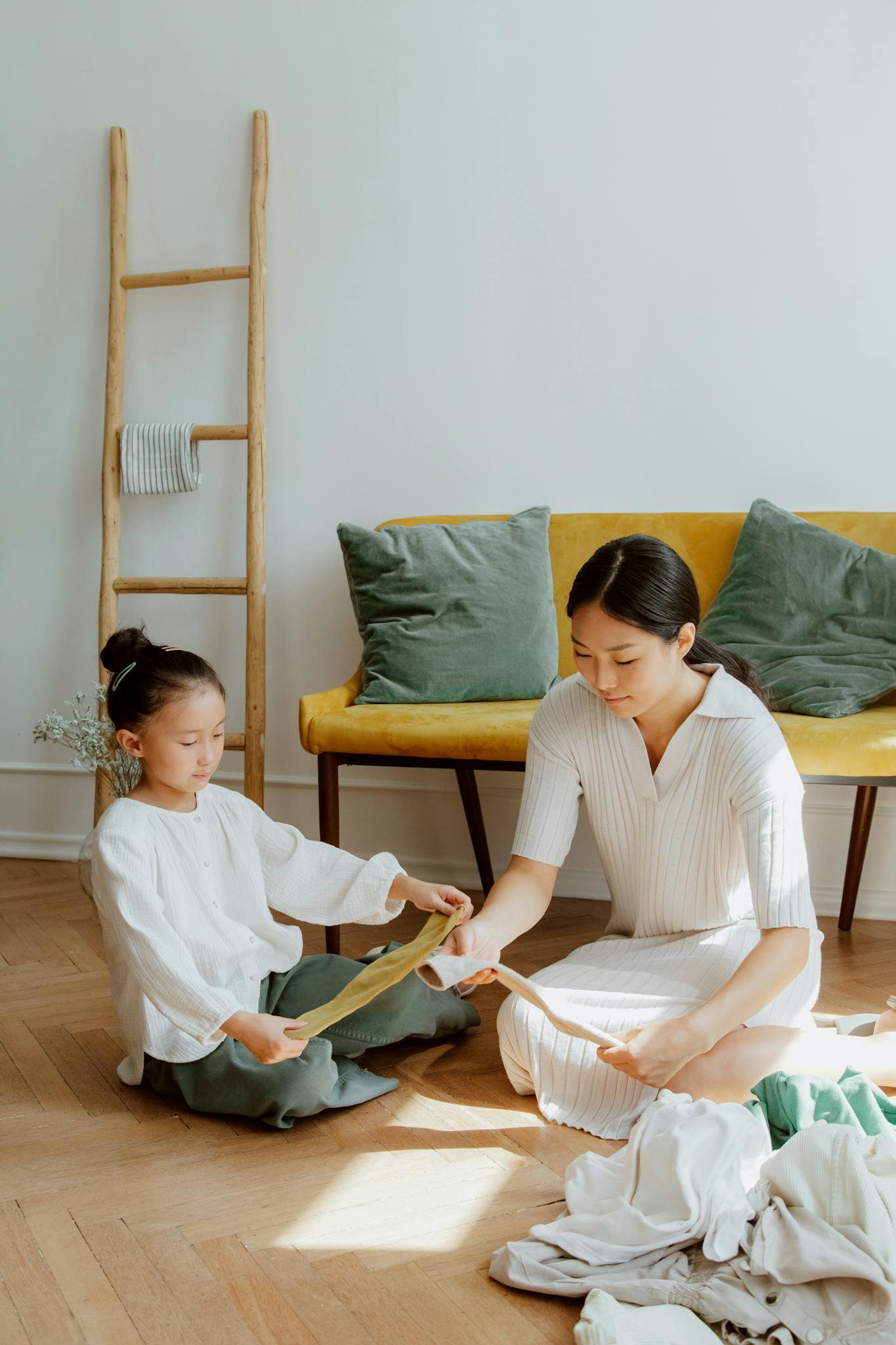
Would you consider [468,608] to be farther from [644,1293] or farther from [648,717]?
[644,1293]

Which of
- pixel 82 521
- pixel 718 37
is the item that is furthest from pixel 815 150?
pixel 82 521

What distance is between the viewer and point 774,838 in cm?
164

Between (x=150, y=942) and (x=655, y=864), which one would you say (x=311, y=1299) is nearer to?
(x=150, y=942)

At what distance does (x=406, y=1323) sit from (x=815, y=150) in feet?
8.66

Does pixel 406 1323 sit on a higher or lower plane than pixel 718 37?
lower

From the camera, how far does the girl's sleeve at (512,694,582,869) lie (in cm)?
184

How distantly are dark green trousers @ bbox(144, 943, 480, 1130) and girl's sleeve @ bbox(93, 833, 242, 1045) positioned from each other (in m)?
0.08

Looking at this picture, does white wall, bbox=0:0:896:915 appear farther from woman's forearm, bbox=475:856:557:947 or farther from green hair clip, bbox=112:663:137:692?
green hair clip, bbox=112:663:137:692

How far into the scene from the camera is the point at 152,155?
326 centimetres

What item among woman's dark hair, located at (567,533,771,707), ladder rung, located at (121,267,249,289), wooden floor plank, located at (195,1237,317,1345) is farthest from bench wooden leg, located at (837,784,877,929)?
ladder rung, located at (121,267,249,289)

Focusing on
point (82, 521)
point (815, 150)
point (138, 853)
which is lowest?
point (138, 853)

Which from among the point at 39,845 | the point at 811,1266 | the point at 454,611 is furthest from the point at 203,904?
the point at 39,845

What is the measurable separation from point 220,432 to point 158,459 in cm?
18

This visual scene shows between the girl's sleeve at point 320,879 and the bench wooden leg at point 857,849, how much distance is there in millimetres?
1261
